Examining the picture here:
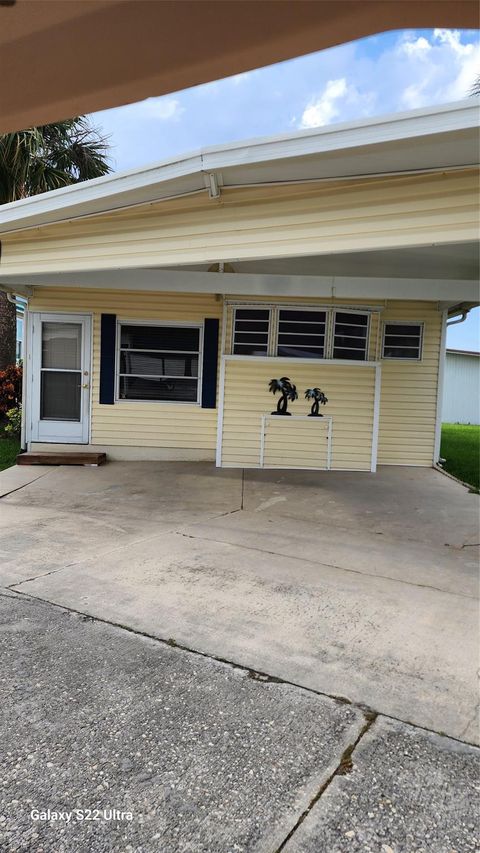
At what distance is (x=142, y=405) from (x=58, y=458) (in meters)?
1.47

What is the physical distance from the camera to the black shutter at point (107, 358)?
8.20 m

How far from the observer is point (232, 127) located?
13.0 ft

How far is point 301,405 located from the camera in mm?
8141

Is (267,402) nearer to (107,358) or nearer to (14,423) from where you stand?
(107,358)

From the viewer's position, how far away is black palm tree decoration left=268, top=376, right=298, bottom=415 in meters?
8.04

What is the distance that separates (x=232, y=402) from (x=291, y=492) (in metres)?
1.95

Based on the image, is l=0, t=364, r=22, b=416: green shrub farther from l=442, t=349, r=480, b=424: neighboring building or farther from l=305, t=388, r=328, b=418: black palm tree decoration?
l=442, t=349, r=480, b=424: neighboring building

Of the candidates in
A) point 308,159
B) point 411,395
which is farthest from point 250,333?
point 308,159

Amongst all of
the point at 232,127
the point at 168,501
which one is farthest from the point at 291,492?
the point at 232,127

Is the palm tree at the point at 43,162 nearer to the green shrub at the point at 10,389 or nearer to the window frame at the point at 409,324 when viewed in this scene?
the green shrub at the point at 10,389

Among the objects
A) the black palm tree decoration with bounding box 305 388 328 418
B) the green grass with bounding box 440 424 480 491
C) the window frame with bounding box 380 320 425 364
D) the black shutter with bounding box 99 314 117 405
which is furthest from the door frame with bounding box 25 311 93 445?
the green grass with bounding box 440 424 480 491

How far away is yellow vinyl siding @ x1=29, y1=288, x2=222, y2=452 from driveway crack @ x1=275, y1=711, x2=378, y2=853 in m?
6.34

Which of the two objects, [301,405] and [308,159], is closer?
[308,159]

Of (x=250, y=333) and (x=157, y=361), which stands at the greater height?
(x=250, y=333)
